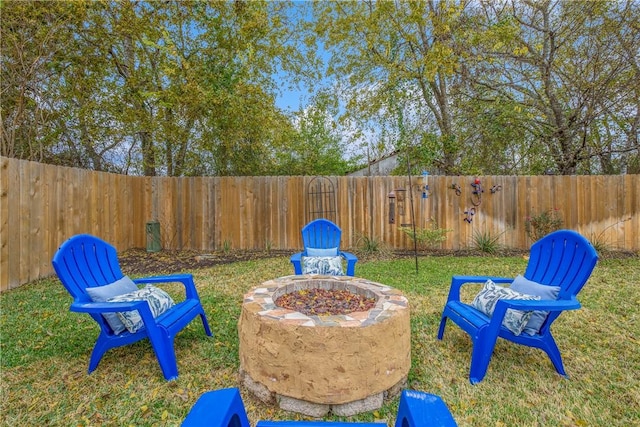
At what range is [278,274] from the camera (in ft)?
14.9

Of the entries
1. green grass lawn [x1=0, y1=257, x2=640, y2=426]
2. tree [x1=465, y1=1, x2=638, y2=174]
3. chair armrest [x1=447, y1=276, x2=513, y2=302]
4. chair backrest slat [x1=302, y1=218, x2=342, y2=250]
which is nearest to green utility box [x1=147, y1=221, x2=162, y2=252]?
green grass lawn [x1=0, y1=257, x2=640, y2=426]

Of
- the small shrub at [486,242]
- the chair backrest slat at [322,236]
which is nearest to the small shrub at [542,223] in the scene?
the small shrub at [486,242]

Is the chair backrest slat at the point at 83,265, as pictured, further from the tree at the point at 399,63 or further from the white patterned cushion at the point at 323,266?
the tree at the point at 399,63

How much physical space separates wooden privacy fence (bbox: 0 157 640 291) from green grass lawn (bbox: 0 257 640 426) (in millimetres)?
2933

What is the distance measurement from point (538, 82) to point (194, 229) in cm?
780

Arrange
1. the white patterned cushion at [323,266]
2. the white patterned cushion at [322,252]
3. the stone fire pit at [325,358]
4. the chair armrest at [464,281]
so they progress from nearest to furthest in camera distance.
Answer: the stone fire pit at [325,358] < the chair armrest at [464,281] < the white patterned cushion at [323,266] < the white patterned cushion at [322,252]

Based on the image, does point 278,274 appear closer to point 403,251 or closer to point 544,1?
point 403,251

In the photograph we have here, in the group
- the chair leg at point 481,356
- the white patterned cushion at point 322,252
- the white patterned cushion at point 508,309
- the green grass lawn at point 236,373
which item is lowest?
the green grass lawn at point 236,373

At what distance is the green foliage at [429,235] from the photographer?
5757 mm

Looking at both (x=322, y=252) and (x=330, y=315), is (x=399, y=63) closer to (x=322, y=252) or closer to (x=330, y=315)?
(x=322, y=252)

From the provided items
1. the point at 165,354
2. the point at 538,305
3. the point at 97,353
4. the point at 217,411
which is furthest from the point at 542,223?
the point at 97,353

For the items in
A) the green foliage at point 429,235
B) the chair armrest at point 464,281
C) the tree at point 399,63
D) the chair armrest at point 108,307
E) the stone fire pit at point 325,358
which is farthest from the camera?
the tree at point 399,63

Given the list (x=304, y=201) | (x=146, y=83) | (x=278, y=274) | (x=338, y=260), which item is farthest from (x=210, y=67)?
(x=338, y=260)

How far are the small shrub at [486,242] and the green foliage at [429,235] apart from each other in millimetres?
610
